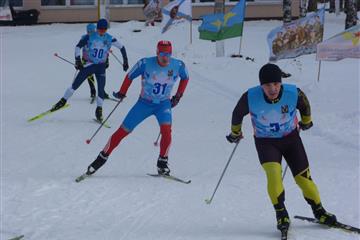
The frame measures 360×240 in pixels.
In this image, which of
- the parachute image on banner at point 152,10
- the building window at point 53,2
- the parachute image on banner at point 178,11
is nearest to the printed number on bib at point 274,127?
the parachute image on banner at point 178,11

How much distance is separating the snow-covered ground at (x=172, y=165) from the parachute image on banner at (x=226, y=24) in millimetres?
848

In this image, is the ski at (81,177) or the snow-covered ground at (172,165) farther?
the ski at (81,177)

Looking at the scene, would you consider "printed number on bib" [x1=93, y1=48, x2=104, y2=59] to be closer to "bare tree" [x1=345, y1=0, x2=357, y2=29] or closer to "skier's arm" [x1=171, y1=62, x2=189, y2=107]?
"skier's arm" [x1=171, y1=62, x2=189, y2=107]

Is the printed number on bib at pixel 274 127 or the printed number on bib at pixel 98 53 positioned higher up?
the printed number on bib at pixel 274 127

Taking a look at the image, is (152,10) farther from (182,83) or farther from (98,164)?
(98,164)

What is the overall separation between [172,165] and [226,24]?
31.1ft

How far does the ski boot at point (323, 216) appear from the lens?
553 centimetres

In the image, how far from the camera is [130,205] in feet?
21.7

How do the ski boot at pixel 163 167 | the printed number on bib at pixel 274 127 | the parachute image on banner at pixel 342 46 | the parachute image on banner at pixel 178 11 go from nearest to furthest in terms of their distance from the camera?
the printed number on bib at pixel 274 127 < the ski boot at pixel 163 167 < the parachute image on banner at pixel 342 46 < the parachute image on banner at pixel 178 11

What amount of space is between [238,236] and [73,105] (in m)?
8.10

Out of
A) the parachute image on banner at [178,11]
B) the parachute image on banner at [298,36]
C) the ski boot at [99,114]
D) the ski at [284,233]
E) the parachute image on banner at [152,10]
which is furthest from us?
the parachute image on banner at [152,10]

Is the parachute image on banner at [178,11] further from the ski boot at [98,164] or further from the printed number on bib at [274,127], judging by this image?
the printed number on bib at [274,127]

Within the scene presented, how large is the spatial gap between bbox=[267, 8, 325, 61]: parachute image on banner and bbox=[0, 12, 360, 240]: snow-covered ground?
0.89 m

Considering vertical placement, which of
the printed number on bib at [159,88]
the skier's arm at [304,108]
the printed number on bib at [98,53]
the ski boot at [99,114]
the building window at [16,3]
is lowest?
the ski boot at [99,114]
